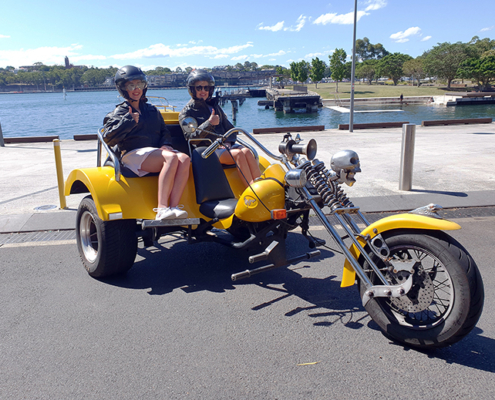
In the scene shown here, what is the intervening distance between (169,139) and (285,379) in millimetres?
2915

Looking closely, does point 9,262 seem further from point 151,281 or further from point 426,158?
point 426,158

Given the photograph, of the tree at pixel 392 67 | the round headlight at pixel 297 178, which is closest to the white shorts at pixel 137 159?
the round headlight at pixel 297 178

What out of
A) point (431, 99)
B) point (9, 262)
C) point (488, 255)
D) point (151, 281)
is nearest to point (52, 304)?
point (151, 281)

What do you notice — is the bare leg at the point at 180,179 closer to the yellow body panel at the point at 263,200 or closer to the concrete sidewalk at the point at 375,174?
the yellow body panel at the point at 263,200

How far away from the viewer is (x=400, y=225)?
282 centimetres

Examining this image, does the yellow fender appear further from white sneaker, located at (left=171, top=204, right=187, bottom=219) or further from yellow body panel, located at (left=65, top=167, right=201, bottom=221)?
yellow body panel, located at (left=65, top=167, right=201, bottom=221)

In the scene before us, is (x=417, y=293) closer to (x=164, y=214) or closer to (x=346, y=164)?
(x=346, y=164)

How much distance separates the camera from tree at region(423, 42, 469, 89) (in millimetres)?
89562

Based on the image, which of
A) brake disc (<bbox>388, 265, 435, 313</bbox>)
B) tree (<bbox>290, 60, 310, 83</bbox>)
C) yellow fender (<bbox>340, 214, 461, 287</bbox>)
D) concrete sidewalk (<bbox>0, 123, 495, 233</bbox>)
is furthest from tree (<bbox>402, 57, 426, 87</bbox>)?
brake disc (<bbox>388, 265, 435, 313</bbox>)

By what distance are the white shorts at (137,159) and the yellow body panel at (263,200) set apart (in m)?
1.20

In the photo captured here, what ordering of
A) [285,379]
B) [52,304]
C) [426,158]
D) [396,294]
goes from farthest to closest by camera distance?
[426,158], [52,304], [396,294], [285,379]

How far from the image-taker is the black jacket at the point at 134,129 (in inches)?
167

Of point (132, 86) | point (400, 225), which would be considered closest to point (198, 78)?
point (132, 86)

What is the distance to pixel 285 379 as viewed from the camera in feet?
8.45
